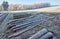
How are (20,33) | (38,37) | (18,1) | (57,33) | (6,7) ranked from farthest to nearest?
1. (18,1)
2. (6,7)
3. (57,33)
4. (20,33)
5. (38,37)

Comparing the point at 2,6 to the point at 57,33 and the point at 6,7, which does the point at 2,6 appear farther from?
the point at 57,33

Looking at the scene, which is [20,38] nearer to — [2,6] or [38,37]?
[38,37]

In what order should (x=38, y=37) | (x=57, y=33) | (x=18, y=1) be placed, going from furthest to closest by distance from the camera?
(x=18, y=1) → (x=57, y=33) → (x=38, y=37)

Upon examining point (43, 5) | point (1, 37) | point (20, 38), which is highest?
point (20, 38)

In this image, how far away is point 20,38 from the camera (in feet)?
4.33

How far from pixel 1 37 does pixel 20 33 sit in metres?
0.30

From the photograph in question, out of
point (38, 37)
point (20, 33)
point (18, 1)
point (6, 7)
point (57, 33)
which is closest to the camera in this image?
point (38, 37)

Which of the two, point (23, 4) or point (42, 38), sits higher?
point (42, 38)

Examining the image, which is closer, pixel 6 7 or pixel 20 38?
pixel 20 38

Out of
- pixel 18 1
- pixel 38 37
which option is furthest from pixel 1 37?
pixel 18 1

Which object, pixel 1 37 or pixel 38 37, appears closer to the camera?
pixel 38 37

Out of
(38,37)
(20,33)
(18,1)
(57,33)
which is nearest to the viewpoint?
(38,37)

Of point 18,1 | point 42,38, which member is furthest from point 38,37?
point 18,1

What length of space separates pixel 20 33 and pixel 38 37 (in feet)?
0.72
